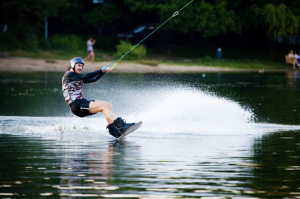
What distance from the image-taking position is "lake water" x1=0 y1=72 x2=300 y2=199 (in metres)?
6.55

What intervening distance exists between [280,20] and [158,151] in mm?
33455

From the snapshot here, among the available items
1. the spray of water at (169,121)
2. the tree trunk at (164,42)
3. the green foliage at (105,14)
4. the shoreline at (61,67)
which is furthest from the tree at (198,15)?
the spray of water at (169,121)

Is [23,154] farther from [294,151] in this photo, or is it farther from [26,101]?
[26,101]

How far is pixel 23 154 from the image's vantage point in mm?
8680

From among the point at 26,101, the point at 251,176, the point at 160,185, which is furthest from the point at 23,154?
the point at 26,101

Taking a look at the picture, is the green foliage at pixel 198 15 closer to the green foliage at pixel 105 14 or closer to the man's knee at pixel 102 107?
the green foliage at pixel 105 14

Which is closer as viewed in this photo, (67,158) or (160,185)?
(160,185)

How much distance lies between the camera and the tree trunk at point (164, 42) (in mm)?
46444

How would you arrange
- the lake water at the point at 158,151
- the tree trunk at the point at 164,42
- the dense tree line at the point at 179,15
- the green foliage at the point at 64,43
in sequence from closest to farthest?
the lake water at the point at 158,151 → the dense tree line at the point at 179,15 → the green foliage at the point at 64,43 → the tree trunk at the point at 164,42

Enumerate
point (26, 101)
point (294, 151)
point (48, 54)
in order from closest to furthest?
point (294, 151) < point (26, 101) < point (48, 54)

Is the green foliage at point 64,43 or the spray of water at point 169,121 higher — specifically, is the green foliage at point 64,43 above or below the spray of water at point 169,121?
above

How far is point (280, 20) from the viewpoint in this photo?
4044 cm

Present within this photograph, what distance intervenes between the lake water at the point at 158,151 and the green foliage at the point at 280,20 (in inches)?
965

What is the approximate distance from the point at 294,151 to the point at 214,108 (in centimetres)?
460
